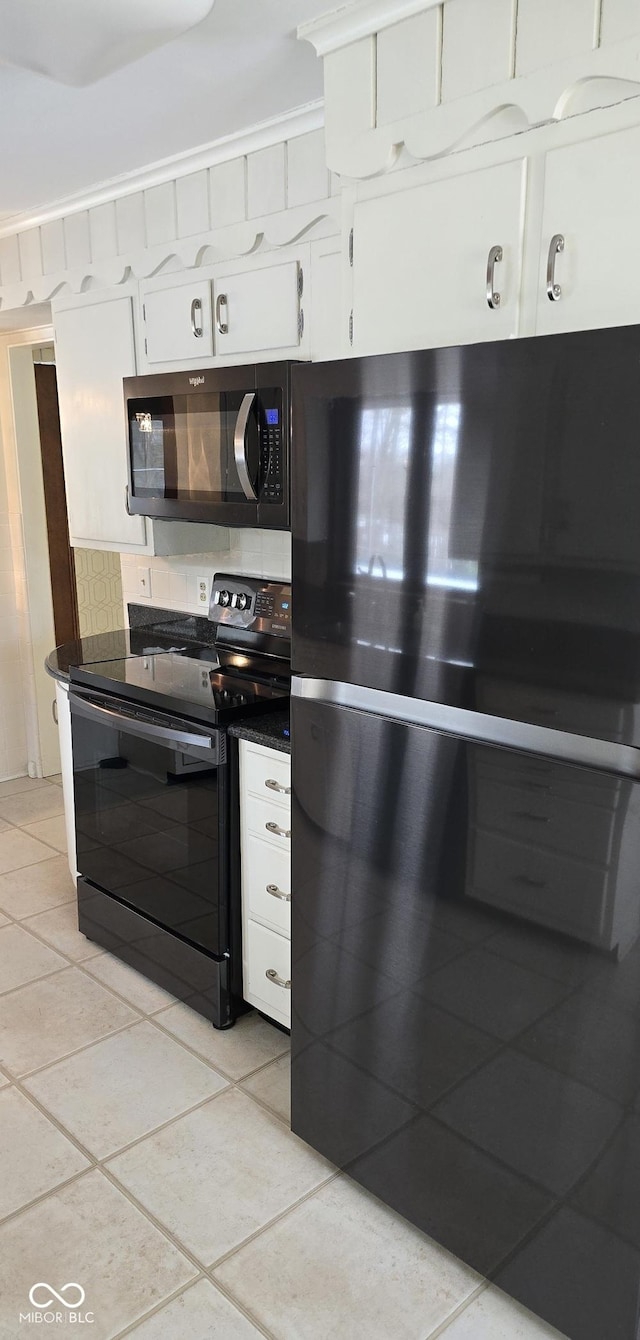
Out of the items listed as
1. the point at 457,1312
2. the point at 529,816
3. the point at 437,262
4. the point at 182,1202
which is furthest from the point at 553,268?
the point at 182,1202

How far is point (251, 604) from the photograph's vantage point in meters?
2.90

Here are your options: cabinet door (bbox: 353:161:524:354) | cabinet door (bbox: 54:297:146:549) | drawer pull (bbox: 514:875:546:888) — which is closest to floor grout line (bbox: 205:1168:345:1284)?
drawer pull (bbox: 514:875:546:888)

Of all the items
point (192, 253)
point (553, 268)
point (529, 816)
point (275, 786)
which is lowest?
A: point (275, 786)

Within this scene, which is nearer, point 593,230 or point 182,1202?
point 593,230

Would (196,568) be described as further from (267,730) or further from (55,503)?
(55,503)

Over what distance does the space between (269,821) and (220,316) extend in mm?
1416

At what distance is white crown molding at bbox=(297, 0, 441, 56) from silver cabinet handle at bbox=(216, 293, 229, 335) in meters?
0.81

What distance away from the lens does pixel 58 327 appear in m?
3.17

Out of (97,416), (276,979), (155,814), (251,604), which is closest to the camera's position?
(276,979)

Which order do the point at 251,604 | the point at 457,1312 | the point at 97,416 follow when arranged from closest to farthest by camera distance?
the point at 457,1312, the point at 251,604, the point at 97,416

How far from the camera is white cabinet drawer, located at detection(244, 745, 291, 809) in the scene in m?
2.18

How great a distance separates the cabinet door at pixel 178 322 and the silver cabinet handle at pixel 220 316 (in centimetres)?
4

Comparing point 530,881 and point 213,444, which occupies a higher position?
point 213,444

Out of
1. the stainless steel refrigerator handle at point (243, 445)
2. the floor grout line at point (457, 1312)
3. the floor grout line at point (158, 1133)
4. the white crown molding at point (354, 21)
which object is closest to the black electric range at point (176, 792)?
the floor grout line at point (158, 1133)
